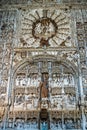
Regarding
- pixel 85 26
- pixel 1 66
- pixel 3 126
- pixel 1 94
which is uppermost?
pixel 85 26

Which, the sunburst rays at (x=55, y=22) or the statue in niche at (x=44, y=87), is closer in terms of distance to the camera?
the statue in niche at (x=44, y=87)

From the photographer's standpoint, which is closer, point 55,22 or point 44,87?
point 44,87

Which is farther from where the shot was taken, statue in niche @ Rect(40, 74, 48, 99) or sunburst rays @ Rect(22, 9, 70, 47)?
sunburst rays @ Rect(22, 9, 70, 47)

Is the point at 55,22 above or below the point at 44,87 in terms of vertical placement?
above

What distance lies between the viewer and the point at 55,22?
11070 mm

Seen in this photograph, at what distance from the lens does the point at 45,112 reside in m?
8.57

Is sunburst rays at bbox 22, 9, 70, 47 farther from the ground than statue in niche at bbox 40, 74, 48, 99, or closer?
farther from the ground

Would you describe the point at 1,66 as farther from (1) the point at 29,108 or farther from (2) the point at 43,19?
(2) the point at 43,19

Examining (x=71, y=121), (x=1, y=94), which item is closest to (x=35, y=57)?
(x=1, y=94)

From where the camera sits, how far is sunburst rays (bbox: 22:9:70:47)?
10.5 m

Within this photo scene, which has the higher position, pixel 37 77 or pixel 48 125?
pixel 37 77

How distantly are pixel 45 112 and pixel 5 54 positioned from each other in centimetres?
267

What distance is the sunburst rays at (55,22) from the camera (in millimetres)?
10500

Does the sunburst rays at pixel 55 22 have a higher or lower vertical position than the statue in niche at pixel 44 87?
higher
